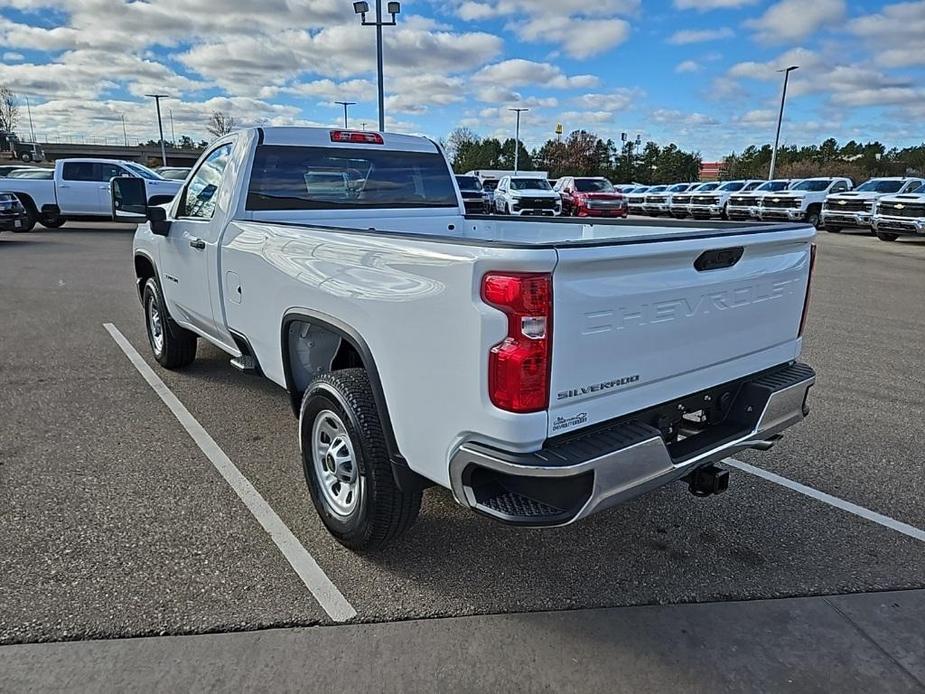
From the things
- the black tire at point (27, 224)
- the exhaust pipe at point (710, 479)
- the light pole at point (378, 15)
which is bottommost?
the black tire at point (27, 224)

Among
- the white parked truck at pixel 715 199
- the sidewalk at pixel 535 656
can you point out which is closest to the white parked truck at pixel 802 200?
the white parked truck at pixel 715 199

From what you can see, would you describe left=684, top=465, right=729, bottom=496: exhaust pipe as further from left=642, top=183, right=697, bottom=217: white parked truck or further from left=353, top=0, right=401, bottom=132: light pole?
left=642, top=183, right=697, bottom=217: white parked truck

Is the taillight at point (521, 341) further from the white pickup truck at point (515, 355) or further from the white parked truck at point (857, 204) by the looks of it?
the white parked truck at point (857, 204)

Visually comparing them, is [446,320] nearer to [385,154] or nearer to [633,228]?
[633,228]

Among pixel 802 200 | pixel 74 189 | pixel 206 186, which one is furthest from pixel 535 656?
pixel 802 200

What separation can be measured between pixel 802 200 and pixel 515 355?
25.4 m

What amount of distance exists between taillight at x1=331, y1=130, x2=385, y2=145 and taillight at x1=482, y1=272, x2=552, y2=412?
293 cm

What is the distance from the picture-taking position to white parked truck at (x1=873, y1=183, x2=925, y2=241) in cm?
1809

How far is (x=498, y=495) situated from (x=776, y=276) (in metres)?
1.73

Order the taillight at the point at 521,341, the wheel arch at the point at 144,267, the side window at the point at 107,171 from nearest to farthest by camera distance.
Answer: the taillight at the point at 521,341 → the wheel arch at the point at 144,267 → the side window at the point at 107,171

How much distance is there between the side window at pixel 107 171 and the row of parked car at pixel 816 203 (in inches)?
724

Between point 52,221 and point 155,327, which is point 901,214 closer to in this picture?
point 155,327

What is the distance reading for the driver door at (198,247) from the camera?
4.49 meters

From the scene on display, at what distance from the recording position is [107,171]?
18.8m
